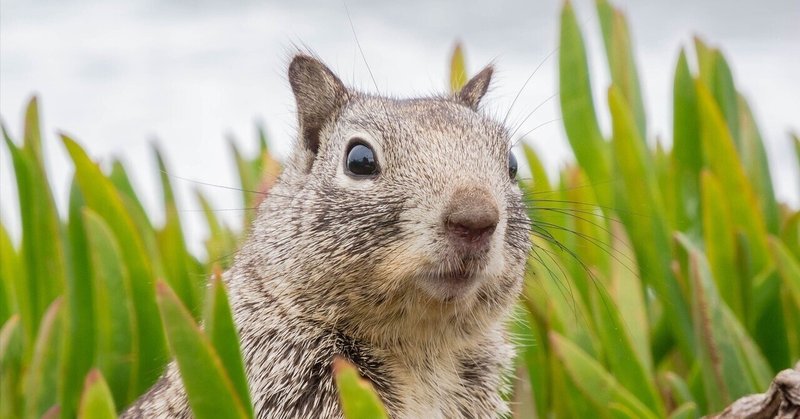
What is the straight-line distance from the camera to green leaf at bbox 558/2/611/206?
421 cm

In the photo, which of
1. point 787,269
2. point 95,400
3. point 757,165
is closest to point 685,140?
point 757,165

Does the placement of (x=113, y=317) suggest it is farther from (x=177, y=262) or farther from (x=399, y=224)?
(x=399, y=224)

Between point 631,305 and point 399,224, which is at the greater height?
point 399,224

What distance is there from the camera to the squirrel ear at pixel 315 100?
3.23 metres

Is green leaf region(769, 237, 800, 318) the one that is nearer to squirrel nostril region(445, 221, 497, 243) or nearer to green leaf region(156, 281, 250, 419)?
squirrel nostril region(445, 221, 497, 243)

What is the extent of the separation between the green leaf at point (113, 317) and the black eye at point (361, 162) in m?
0.76

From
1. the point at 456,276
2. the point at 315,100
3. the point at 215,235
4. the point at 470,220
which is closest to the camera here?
the point at 470,220

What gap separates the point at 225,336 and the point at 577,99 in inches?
105

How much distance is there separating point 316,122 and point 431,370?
0.98 metres

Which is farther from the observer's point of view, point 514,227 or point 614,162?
point 614,162

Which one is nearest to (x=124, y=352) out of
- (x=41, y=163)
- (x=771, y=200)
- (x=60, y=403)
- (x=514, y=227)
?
(x=60, y=403)

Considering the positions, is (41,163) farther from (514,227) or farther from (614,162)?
(614,162)

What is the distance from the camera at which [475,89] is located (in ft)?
11.7

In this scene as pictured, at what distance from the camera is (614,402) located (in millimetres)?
2703
